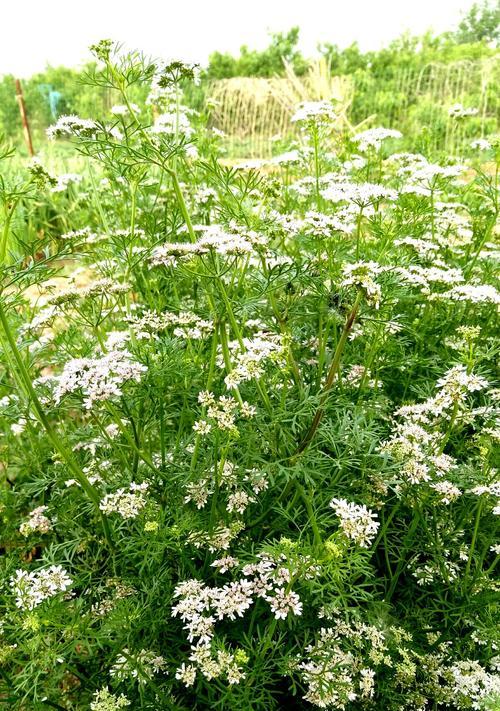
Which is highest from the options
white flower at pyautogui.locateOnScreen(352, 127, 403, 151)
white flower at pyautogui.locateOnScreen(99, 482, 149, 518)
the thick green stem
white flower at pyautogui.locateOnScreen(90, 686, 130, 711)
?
white flower at pyautogui.locateOnScreen(352, 127, 403, 151)

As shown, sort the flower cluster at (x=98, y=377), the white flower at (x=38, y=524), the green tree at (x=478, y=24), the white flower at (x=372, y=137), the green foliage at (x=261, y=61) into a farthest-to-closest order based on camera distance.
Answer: the green tree at (x=478, y=24) < the green foliage at (x=261, y=61) < the white flower at (x=372, y=137) < the white flower at (x=38, y=524) < the flower cluster at (x=98, y=377)

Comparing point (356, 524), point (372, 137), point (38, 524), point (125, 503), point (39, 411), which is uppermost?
point (372, 137)

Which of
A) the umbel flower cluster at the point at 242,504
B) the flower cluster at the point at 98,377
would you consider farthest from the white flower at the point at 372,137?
the flower cluster at the point at 98,377

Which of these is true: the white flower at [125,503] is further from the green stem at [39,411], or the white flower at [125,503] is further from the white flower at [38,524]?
the white flower at [38,524]

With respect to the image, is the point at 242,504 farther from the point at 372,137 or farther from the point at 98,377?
the point at 372,137

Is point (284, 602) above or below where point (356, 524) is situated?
below

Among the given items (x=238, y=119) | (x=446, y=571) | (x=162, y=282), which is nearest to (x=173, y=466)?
(x=446, y=571)

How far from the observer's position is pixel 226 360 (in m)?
2.30

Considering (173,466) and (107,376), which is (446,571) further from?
(107,376)

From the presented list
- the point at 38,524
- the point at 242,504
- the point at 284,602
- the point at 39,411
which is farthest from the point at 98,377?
the point at 284,602

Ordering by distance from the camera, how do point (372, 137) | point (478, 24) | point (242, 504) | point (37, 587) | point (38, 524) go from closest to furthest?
point (37, 587)
point (242, 504)
point (38, 524)
point (372, 137)
point (478, 24)

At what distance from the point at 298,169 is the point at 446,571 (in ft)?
12.1

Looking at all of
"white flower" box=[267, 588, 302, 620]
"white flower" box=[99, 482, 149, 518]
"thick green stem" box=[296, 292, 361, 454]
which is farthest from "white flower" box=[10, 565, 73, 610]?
"thick green stem" box=[296, 292, 361, 454]

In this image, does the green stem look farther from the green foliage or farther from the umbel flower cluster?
the green foliage
